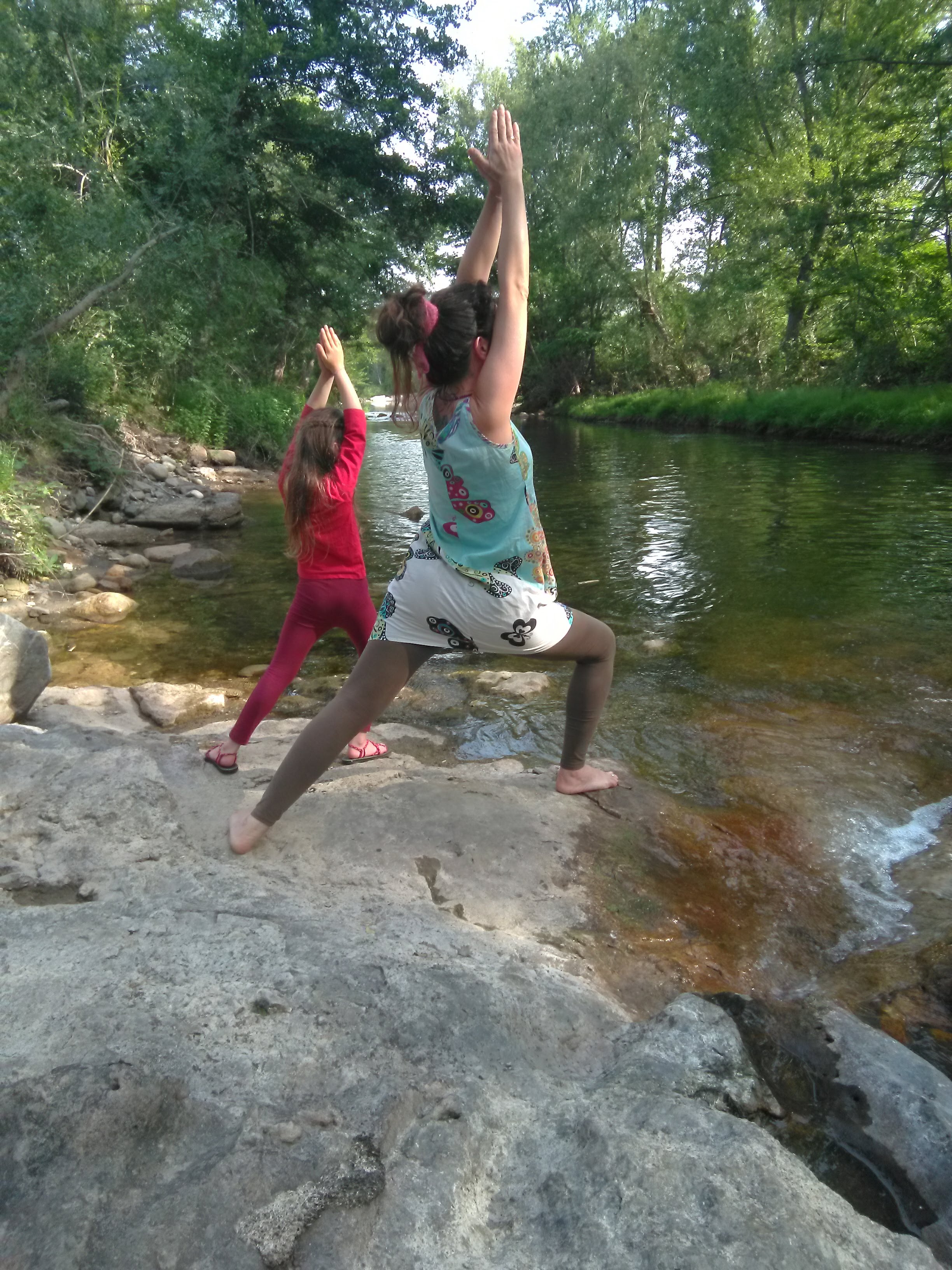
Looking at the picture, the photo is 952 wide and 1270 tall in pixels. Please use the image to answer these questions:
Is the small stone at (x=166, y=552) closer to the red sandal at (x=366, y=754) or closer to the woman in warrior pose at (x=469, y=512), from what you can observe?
the red sandal at (x=366, y=754)

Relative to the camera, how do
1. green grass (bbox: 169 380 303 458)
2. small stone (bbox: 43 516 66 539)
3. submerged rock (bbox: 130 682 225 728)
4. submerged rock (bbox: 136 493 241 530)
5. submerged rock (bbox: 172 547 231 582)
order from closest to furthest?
submerged rock (bbox: 130 682 225 728) < submerged rock (bbox: 172 547 231 582) < small stone (bbox: 43 516 66 539) < submerged rock (bbox: 136 493 241 530) < green grass (bbox: 169 380 303 458)

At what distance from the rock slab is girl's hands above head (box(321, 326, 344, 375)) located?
2351 mm

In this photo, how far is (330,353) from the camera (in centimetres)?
370

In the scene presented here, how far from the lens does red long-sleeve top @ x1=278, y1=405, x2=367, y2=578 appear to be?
149 inches

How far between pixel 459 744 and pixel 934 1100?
9.86ft

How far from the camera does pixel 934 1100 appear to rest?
6.82 feet

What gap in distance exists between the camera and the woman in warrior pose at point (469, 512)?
2.49 m

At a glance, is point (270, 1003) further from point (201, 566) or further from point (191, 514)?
point (191, 514)

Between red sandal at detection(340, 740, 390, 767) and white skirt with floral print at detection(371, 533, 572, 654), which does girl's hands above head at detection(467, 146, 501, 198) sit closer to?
white skirt with floral print at detection(371, 533, 572, 654)

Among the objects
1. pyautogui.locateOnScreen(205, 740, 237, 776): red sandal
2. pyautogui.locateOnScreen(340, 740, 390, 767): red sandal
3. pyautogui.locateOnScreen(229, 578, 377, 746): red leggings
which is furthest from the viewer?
pyautogui.locateOnScreen(340, 740, 390, 767): red sandal

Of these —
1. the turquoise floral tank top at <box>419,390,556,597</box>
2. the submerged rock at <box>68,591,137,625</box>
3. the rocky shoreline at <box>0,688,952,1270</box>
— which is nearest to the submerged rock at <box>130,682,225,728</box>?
the rocky shoreline at <box>0,688,952,1270</box>

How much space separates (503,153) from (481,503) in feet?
3.20

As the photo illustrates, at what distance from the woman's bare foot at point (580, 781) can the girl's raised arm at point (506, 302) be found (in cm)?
162

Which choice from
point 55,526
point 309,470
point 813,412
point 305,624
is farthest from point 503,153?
point 813,412
